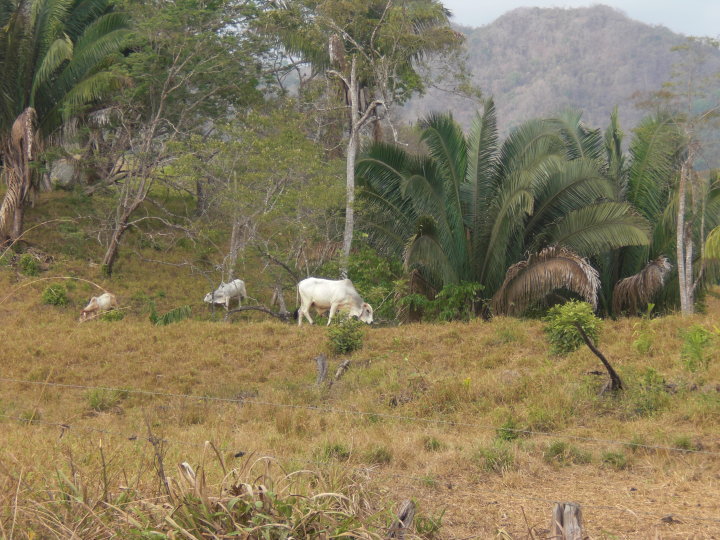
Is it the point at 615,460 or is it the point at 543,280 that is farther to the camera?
the point at 543,280

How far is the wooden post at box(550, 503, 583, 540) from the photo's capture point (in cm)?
399

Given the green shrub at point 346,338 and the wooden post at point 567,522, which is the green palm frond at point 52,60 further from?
the wooden post at point 567,522

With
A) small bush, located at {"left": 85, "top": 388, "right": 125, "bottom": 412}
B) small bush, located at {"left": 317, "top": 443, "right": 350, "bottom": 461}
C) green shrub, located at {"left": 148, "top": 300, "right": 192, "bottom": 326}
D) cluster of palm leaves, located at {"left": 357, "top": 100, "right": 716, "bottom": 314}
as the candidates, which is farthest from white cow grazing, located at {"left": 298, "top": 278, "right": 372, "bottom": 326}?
small bush, located at {"left": 317, "top": 443, "right": 350, "bottom": 461}

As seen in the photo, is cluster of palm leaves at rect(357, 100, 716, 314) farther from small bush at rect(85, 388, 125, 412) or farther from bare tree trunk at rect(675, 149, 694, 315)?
small bush at rect(85, 388, 125, 412)

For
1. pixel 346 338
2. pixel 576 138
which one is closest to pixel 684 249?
pixel 576 138

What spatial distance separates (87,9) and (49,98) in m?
3.62

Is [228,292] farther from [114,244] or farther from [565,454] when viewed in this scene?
[565,454]

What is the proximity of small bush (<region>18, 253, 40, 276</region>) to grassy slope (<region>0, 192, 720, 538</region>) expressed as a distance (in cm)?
381

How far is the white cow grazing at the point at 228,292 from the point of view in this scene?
1977 centimetres

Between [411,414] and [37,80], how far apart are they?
16.0 meters

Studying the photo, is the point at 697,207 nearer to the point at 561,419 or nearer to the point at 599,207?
the point at 599,207

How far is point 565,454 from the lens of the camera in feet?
24.8

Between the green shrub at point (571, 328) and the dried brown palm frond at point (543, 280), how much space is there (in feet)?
8.24

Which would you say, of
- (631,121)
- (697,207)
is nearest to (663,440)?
(697,207)
